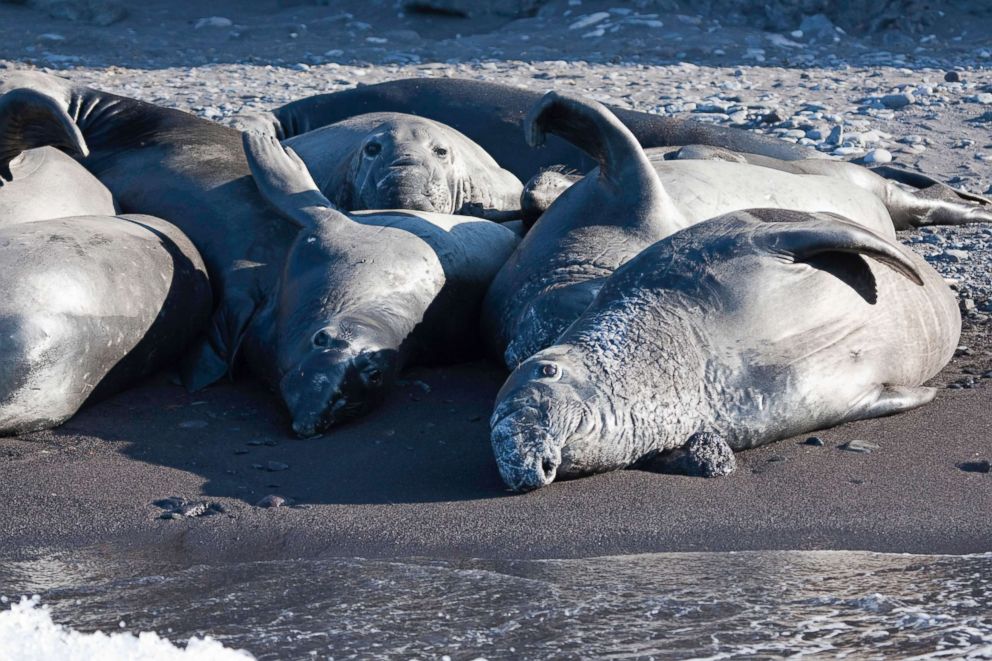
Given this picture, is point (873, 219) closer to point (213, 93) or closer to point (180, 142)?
point (180, 142)

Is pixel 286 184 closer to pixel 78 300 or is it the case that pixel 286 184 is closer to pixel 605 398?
pixel 78 300

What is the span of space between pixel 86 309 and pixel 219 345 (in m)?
0.66

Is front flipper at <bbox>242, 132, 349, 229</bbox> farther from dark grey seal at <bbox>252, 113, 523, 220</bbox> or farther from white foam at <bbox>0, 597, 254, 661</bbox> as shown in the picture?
white foam at <bbox>0, 597, 254, 661</bbox>

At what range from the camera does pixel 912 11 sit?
14.1m

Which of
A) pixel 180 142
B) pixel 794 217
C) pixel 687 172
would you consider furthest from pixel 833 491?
pixel 180 142

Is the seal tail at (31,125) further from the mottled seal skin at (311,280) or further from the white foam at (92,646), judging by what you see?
the white foam at (92,646)

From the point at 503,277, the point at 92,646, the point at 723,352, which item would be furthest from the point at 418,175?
the point at 92,646

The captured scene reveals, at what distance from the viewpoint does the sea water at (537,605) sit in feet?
10.8

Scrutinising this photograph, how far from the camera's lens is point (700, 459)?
450 centimetres

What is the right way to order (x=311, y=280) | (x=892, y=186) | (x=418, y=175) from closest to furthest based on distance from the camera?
1. (x=311, y=280)
2. (x=418, y=175)
3. (x=892, y=186)

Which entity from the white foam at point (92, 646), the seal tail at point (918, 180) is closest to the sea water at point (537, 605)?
the white foam at point (92, 646)

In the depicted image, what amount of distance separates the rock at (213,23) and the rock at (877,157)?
8.70 meters

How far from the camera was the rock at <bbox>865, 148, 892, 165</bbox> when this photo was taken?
27.8 feet

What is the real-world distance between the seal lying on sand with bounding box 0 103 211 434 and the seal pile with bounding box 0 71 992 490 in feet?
0.03
